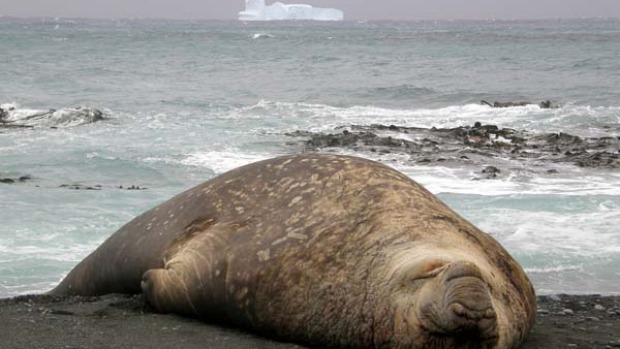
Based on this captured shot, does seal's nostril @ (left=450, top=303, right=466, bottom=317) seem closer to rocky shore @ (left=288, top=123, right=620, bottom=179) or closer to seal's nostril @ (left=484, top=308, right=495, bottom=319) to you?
seal's nostril @ (left=484, top=308, right=495, bottom=319)

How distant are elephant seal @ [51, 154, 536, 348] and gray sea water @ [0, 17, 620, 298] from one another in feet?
8.11

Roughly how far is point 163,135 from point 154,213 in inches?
510

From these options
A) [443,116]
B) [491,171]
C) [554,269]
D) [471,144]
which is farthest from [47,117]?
[554,269]

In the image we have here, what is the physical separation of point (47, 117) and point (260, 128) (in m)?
4.45

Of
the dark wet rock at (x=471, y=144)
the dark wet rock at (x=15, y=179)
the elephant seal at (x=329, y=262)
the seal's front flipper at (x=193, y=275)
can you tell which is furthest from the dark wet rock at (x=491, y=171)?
the seal's front flipper at (x=193, y=275)

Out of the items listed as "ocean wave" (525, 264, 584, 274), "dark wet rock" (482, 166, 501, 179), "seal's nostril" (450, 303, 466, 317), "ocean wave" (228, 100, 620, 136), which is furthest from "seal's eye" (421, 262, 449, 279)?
"ocean wave" (228, 100, 620, 136)

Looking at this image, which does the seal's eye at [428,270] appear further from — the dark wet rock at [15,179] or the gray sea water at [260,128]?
the dark wet rock at [15,179]

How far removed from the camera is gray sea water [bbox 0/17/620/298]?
9.07m

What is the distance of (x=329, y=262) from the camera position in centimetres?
471

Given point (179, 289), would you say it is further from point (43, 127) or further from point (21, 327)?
point (43, 127)

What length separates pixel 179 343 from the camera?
15.5 feet

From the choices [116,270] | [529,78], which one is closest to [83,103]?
[529,78]

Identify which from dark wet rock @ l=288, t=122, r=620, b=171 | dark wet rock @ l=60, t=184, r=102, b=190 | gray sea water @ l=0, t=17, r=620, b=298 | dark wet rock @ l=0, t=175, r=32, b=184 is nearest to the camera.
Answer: gray sea water @ l=0, t=17, r=620, b=298

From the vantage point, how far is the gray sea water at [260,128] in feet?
29.8
